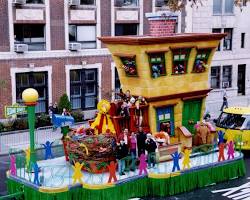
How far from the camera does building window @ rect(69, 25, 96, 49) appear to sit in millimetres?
31625

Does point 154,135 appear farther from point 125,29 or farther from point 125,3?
point 125,3

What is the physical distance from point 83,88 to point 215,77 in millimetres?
11975

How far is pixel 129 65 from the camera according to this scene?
1809 cm

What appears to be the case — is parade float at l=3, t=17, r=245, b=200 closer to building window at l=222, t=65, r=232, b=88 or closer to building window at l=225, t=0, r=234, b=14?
building window at l=222, t=65, r=232, b=88

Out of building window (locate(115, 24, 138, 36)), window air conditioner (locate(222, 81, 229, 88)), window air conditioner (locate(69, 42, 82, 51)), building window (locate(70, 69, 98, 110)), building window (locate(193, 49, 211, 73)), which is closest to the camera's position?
building window (locate(193, 49, 211, 73))

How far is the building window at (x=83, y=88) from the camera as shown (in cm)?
3178

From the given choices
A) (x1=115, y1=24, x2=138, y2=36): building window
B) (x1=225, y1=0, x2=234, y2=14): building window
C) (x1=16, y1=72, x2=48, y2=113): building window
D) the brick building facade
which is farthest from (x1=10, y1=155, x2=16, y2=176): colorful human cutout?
(x1=225, y1=0, x2=234, y2=14): building window

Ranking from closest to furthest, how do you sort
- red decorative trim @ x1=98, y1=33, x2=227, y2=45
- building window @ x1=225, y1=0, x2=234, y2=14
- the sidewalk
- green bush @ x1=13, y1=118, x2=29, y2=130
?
red decorative trim @ x1=98, y1=33, x2=227, y2=45, the sidewalk, green bush @ x1=13, y1=118, x2=29, y2=130, building window @ x1=225, y1=0, x2=234, y2=14

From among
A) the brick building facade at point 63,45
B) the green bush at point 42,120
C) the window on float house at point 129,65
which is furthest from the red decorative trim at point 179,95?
the green bush at point 42,120

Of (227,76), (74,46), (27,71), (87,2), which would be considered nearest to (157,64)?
(27,71)

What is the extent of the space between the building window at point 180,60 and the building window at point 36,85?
13571mm

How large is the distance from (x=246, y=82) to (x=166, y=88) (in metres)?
24.2

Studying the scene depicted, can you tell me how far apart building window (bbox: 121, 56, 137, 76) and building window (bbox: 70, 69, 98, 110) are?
45.0 ft

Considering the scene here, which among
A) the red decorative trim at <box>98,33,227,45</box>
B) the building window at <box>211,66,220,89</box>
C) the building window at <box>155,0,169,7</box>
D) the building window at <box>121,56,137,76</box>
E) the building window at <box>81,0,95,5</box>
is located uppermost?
the building window at <box>155,0,169,7</box>
